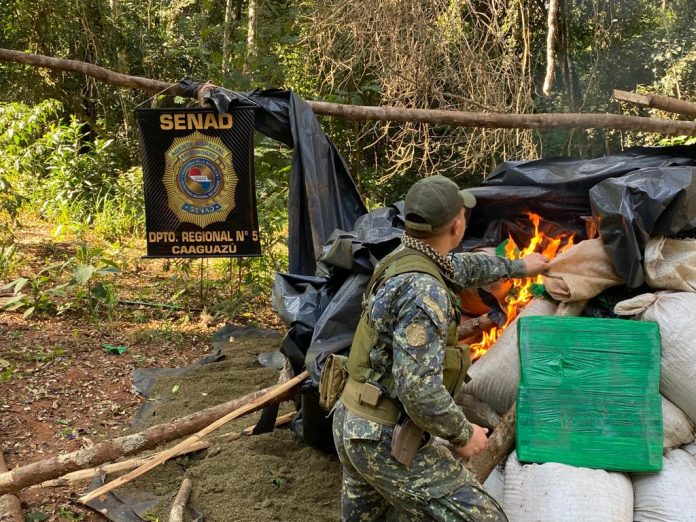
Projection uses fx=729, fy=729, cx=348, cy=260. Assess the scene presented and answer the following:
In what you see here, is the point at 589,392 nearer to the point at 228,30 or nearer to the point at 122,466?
the point at 122,466

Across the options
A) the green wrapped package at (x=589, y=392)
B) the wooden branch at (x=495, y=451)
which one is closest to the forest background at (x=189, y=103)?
the wooden branch at (x=495, y=451)

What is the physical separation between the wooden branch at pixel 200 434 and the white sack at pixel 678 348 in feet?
5.18

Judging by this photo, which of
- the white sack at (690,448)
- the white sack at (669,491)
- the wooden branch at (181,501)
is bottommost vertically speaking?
the wooden branch at (181,501)

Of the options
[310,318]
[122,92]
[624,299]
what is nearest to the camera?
[624,299]

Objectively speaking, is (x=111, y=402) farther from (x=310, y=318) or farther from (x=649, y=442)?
(x=649, y=442)

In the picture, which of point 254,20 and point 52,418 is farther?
point 254,20

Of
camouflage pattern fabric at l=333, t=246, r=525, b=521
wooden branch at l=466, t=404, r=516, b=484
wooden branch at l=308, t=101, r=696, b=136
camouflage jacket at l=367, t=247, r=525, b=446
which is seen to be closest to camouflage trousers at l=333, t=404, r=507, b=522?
camouflage pattern fabric at l=333, t=246, r=525, b=521

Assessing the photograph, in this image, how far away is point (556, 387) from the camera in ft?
9.34

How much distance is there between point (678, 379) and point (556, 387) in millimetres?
472

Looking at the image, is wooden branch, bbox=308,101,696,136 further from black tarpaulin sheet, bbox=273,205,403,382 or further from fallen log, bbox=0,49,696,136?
black tarpaulin sheet, bbox=273,205,403,382

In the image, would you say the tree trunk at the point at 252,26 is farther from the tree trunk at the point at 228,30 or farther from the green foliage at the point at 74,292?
the green foliage at the point at 74,292

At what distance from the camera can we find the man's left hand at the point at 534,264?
298cm

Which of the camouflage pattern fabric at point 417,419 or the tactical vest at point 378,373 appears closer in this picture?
the camouflage pattern fabric at point 417,419

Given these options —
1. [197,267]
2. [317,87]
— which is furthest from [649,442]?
[317,87]
